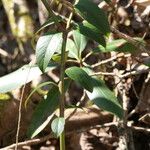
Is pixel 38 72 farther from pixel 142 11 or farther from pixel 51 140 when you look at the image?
pixel 142 11

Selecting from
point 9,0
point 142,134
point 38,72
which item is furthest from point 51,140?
point 9,0

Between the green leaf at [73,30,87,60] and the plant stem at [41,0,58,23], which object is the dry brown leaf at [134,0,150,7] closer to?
the green leaf at [73,30,87,60]

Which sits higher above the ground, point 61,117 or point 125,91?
point 61,117

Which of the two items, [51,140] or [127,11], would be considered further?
[127,11]

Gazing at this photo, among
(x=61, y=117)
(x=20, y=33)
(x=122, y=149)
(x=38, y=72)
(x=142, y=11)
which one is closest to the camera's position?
(x=61, y=117)

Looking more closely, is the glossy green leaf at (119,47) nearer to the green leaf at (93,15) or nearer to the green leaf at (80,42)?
the green leaf at (80,42)

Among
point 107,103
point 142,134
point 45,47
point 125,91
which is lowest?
point 142,134

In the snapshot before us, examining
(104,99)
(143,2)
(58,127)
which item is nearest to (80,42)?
(104,99)
